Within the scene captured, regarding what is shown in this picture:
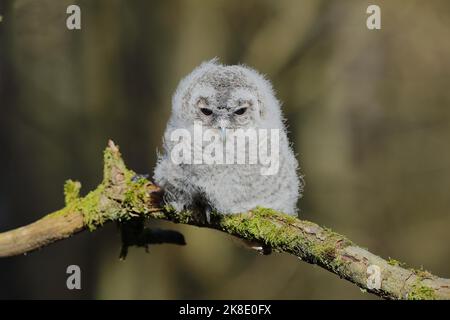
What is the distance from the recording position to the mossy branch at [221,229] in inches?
73.7

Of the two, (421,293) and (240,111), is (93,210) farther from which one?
(421,293)

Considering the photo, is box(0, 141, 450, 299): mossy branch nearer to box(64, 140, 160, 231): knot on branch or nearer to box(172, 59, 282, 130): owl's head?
box(64, 140, 160, 231): knot on branch

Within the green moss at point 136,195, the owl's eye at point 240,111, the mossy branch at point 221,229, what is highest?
the owl's eye at point 240,111

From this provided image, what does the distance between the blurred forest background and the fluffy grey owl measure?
285cm

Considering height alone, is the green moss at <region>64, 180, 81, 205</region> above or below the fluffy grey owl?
below

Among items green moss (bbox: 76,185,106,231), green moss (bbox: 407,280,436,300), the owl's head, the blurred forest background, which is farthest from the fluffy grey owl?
the blurred forest background

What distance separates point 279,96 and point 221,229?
331 centimetres

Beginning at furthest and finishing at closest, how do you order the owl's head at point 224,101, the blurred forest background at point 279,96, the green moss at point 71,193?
1. the blurred forest background at point 279,96
2. the green moss at point 71,193
3. the owl's head at point 224,101

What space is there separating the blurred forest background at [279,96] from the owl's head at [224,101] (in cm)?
288

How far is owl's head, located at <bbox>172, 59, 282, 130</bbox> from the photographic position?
2219mm

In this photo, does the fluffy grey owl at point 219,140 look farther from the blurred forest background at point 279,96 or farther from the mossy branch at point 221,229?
the blurred forest background at point 279,96

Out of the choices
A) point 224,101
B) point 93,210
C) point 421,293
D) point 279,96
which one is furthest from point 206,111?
point 279,96

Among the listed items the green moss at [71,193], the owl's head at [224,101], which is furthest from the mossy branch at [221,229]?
the owl's head at [224,101]

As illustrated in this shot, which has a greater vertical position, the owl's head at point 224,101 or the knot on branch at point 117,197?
the owl's head at point 224,101
